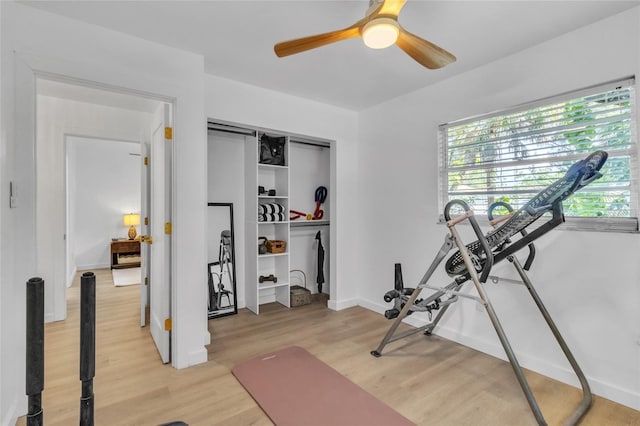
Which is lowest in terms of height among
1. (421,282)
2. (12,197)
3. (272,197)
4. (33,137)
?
(421,282)

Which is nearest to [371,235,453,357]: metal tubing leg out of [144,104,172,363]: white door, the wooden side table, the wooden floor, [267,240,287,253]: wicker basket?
the wooden floor

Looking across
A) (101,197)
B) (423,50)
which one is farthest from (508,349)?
(101,197)

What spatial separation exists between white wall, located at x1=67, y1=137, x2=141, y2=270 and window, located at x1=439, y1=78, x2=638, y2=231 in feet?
21.0

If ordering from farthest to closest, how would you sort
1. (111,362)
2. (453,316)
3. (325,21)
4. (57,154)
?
1. (57,154)
2. (453,316)
3. (111,362)
4. (325,21)

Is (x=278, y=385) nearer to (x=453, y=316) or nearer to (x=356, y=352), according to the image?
(x=356, y=352)

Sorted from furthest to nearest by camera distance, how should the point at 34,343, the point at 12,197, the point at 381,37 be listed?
the point at 12,197
the point at 381,37
the point at 34,343

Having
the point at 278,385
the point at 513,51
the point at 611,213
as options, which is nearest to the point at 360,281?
the point at 278,385

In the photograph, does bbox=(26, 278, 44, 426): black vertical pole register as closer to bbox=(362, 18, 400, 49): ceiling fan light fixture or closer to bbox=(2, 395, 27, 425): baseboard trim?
bbox=(362, 18, 400, 49): ceiling fan light fixture

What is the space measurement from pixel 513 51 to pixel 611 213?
1.43 meters

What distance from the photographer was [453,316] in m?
3.01

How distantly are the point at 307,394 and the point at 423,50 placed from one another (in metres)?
2.32

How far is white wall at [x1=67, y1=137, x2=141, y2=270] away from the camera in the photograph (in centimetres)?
670

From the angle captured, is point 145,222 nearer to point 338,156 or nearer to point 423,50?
point 338,156

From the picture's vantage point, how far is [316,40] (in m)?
1.75
